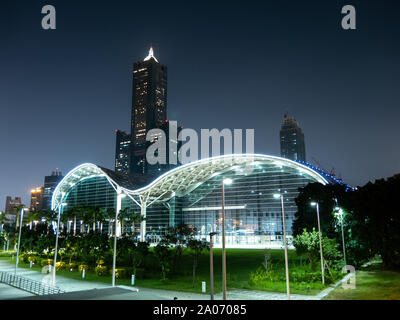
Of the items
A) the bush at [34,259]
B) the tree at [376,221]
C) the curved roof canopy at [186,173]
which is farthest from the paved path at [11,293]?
the curved roof canopy at [186,173]

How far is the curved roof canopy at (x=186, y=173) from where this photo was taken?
6975cm

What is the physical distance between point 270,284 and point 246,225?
4906 cm

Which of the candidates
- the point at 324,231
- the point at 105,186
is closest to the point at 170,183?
the point at 105,186

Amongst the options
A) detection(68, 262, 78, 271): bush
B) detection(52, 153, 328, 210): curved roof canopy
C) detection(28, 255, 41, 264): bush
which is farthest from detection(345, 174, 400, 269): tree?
detection(28, 255, 41, 264): bush

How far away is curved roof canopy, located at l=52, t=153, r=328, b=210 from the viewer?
229ft

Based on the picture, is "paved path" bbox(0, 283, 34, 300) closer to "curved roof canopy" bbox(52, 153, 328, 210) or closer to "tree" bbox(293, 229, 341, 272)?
"tree" bbox(293, 229, 341, 272)

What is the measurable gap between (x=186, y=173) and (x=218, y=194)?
9658mm

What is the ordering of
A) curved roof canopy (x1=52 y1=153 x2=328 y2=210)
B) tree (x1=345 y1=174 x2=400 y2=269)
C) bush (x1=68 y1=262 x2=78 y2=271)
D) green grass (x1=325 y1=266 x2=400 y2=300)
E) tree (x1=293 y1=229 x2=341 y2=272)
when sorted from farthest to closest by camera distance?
curved roof canopy (x1=52 y1=153 x2=328 y2=210)
bush (x1=68 y1=262 x2=78 y2=271)
tree (x1=345 y1=174 x2=400 y2=269)
tree (x1=293 y1=229 x2=341 y2=272)
green grass (x1=325 y1=266 x2=400 y2=300)

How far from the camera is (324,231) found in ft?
137

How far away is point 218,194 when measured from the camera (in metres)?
79.5

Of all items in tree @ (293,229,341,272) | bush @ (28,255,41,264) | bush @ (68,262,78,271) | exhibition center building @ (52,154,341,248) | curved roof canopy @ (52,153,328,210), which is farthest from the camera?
exhibition center building @ (52,154,341,248)

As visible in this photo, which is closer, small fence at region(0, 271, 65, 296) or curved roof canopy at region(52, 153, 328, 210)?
small fence at region(0, 271, 65, 296)

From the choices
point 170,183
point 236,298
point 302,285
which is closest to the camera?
point 236,298
